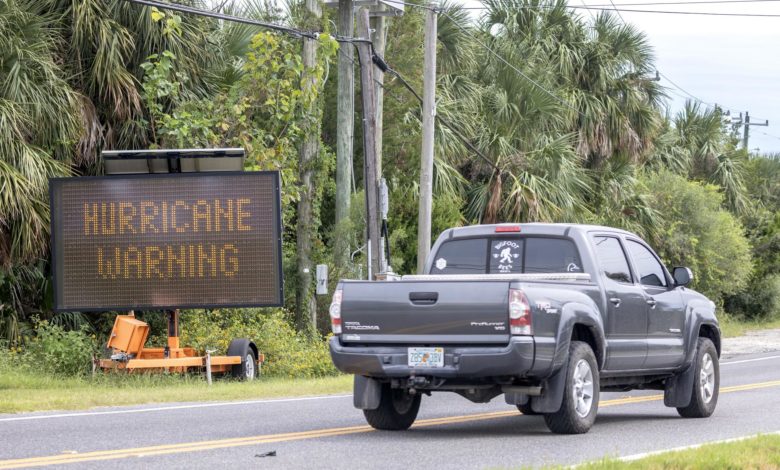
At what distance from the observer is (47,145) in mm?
20828

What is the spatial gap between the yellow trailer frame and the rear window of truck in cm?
718

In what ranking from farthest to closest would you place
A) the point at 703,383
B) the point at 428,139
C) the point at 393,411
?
the point at 428,139 → the point at 703,383 → the point at 393,411

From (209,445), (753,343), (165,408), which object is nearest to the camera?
(209,445)

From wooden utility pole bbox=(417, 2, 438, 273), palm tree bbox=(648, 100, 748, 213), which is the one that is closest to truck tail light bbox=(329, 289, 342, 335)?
wooden utility pole bbox=(417, 2, 438, 273)

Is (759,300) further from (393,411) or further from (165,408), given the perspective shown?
(393,411)

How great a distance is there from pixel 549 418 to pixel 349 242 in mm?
13820

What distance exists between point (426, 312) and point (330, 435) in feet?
4.44

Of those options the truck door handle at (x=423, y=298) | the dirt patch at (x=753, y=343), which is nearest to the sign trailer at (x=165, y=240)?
the truck door handle at (x=423, y=298)

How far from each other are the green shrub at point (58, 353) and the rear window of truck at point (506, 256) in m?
8.54

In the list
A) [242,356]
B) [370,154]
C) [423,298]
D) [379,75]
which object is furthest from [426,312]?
[379,75]

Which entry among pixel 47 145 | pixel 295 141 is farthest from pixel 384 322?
pixel 295 141

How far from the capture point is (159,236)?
61.3ft

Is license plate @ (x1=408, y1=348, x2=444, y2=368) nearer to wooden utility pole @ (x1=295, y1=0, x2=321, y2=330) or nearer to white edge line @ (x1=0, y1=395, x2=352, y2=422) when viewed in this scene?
white edge line @ (x1=0, y1=395, x2=352, y2=422)

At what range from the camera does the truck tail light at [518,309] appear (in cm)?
1074
